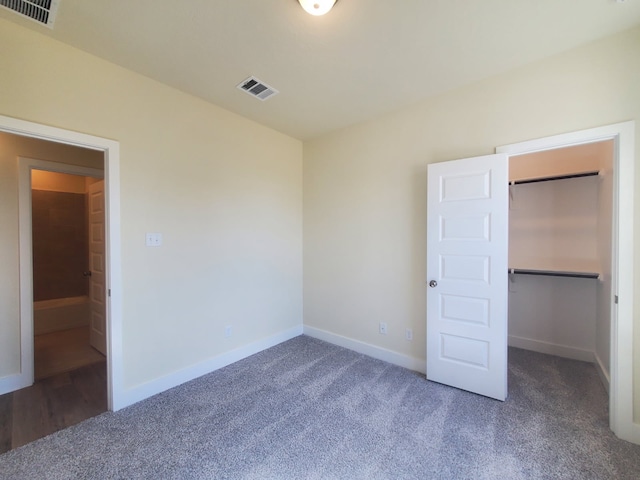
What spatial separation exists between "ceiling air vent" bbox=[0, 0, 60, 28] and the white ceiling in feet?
0.17

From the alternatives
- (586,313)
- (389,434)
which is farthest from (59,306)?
(586,313)

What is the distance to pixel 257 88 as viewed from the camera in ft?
8.40

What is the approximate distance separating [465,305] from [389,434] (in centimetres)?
127

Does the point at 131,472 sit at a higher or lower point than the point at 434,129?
lower

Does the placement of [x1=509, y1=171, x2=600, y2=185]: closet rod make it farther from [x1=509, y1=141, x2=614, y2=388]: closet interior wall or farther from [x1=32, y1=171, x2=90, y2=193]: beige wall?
[x1=32, y1=171, x2=90, y2=193]: beige wall

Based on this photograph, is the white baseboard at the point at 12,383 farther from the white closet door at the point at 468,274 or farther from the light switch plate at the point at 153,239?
the white closet door at the point at 468,274

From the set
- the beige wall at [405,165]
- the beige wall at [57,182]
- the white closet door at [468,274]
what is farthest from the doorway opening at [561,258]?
the beige wall at [57,182]

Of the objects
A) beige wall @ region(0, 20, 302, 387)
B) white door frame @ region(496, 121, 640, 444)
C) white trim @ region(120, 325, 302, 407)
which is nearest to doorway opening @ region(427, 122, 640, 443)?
white door frame @ region(496, 121, 640, 444)

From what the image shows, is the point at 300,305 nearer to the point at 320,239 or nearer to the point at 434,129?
the point at 320,239

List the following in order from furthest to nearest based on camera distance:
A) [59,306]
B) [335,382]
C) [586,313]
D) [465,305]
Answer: [59,306], [586,313], [335,382], [465,305]

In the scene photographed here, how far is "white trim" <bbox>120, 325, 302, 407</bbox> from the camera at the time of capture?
233 centimetres

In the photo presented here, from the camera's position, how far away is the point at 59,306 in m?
4.29

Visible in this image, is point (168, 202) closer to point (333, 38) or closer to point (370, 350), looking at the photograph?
point (333, 38)

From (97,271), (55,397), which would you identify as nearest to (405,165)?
(97,271)
